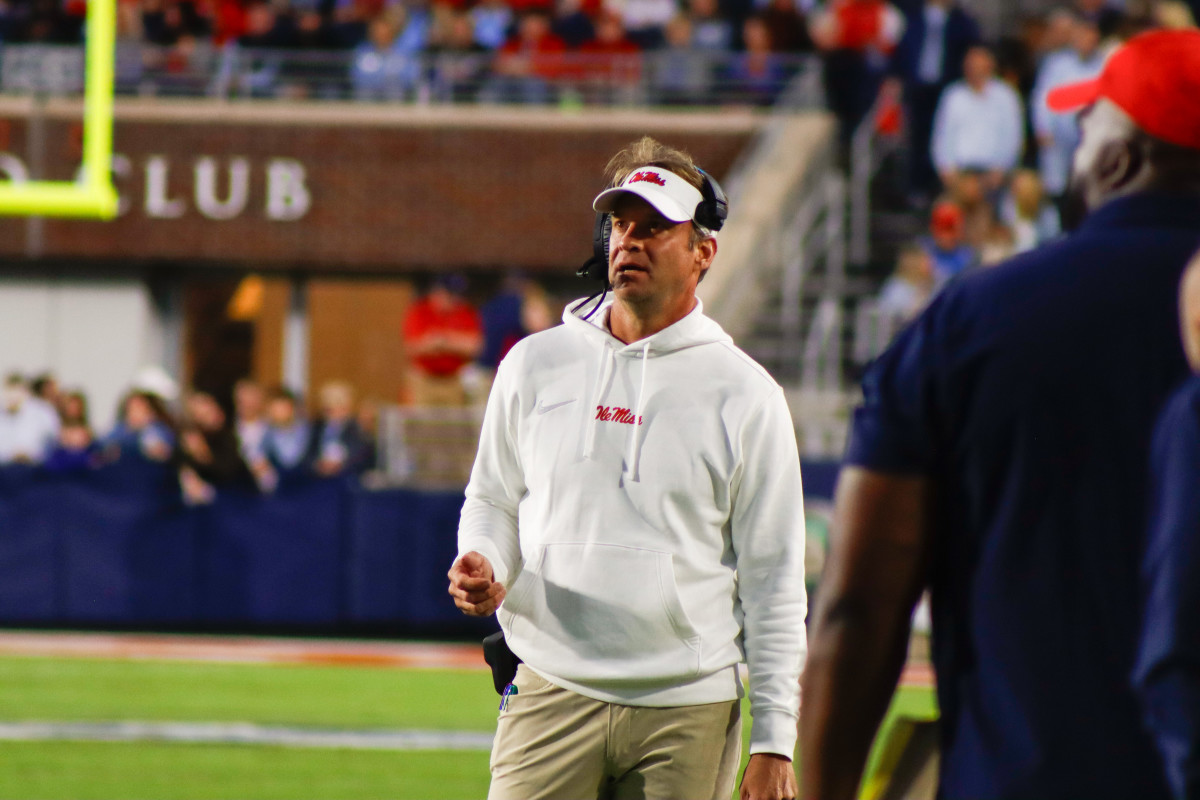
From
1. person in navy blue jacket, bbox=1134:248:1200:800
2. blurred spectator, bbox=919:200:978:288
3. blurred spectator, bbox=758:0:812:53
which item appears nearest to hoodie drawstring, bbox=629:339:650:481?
person in navy blue jacket, bbox=1134:248:1200:800

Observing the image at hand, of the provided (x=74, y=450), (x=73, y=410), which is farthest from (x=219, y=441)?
(x=73, y=410)

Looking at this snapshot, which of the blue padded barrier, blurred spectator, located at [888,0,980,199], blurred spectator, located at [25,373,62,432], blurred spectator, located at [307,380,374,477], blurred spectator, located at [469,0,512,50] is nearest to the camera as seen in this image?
the blue padded barrier

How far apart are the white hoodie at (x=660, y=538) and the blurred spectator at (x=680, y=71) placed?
16.2 meters

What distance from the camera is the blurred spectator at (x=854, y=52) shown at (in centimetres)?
1845

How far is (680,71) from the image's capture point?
19625mm

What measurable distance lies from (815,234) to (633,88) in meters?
2.90

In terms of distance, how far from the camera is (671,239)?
3.62m

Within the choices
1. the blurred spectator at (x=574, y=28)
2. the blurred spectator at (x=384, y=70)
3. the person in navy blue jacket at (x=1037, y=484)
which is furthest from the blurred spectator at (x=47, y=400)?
the person in navy blue jacket at (x=1037, y=484)

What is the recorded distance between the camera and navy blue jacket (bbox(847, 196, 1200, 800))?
6.75 feet

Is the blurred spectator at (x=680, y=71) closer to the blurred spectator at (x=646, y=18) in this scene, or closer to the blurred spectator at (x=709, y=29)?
the blurred spectator at (x=709, y=29)

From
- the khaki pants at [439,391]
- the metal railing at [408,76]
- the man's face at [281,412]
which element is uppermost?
the metal railing at [408,76]

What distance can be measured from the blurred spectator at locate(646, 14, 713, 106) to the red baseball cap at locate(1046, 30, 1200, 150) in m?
17.4

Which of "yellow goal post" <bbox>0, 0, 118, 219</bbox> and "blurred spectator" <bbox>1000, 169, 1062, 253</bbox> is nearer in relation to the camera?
"yellow goal post" <bbox>0, 0, 118, 219</bbox>

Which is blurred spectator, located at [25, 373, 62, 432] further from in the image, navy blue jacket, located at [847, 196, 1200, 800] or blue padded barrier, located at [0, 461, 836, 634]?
navy blue jacket, located at [847, 196, 1200, 800]
